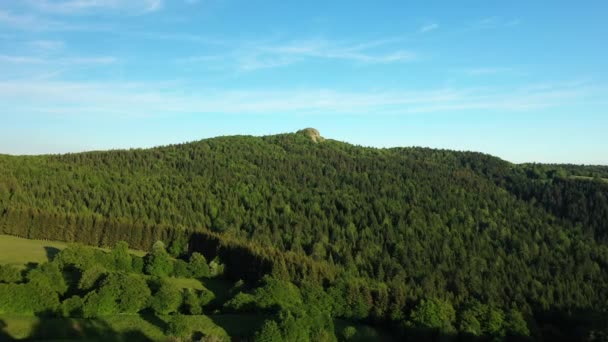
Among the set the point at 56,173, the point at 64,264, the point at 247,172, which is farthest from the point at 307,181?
the point at 64,264

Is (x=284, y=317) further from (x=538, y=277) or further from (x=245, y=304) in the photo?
(x=538, y=277)

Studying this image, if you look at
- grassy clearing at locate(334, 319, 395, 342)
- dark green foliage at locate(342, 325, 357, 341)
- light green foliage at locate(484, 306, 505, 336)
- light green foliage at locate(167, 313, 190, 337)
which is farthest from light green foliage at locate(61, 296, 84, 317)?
light green foliage at locate(484, 306, 505, 336)

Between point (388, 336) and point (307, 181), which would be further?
point (307, 181)

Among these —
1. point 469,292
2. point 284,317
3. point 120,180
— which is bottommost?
point 469,292

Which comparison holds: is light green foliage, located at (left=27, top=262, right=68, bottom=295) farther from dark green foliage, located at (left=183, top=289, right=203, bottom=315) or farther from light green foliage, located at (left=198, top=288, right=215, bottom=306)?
light green foliage, located at (left=198, top=288, right=215, bottom=306)

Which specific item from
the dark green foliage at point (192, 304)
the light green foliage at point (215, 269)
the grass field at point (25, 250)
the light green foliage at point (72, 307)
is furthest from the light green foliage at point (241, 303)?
the grass field at point (25, 250)

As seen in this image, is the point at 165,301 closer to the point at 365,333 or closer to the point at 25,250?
the point at 365,333
